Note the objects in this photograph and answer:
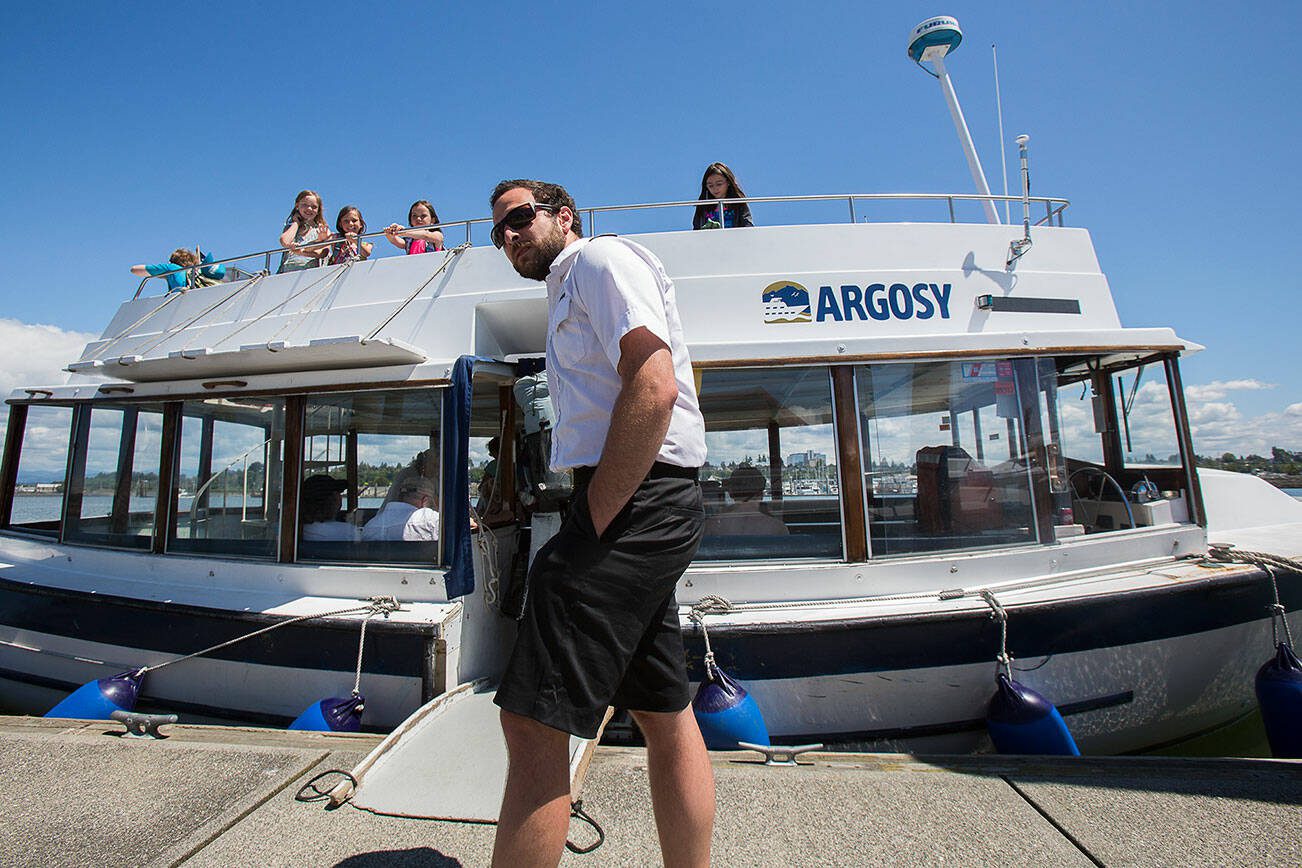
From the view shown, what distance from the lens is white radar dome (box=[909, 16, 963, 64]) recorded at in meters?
5.90

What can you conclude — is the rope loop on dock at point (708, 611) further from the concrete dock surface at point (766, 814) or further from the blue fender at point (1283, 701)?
the blue fender at point (1283, 701)

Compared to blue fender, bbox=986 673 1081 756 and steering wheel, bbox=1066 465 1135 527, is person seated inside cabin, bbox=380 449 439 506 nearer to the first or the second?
blue fender, bbox=986 673 1081 756

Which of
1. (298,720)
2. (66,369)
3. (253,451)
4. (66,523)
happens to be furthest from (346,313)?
(298,720)

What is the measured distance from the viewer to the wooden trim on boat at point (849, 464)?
346cm

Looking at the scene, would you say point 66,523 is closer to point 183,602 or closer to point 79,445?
point 79,445

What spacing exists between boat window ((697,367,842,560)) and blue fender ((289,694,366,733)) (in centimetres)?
189

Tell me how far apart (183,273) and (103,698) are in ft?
11.6

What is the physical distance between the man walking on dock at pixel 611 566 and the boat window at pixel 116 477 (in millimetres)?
4024

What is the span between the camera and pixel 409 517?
370 centimetres

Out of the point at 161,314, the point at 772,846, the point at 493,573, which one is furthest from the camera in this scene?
the point at 161,314

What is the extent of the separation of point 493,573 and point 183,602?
5.52 ft

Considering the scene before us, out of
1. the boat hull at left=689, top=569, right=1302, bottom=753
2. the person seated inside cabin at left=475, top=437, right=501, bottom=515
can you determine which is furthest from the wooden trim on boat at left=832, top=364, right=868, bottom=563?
the person seated inside cabin at left=475, top=437, right=501, bottom=515

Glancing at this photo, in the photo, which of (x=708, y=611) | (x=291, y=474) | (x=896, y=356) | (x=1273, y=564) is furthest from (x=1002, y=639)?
(x=291, y=474)

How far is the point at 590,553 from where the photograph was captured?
1282 mm
